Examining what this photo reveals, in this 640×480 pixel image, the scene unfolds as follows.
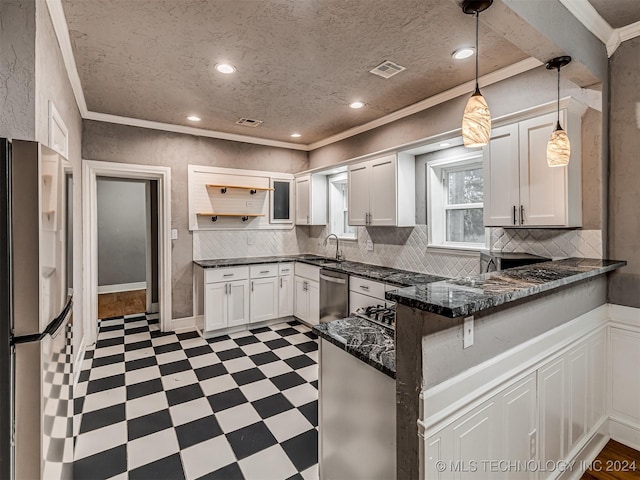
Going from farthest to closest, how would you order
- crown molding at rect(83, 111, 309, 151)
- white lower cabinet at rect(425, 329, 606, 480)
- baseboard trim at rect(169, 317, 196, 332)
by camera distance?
baseboard trim at rect(169, 317, 196, 332) < crown molding at rect(83, 111, 309, 151) < white lower cabinet at rect(425, 329, 606, 480)

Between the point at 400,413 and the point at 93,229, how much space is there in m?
3.98

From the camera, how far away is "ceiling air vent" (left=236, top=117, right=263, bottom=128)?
3.99 metres

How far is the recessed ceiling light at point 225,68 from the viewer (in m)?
2.63

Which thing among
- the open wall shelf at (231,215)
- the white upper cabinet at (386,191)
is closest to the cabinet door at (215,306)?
the open wall shelf at (231,215)

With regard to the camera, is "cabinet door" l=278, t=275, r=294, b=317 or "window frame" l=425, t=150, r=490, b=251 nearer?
"window frame" l=425, t=150, r=490, b=251

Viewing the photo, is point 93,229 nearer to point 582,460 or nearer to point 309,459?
point 309,459

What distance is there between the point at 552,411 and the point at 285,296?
339 centimetres

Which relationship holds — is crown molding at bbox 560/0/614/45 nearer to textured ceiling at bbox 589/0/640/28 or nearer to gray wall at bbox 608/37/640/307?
textured ceiling at bbox 589/0/640/28

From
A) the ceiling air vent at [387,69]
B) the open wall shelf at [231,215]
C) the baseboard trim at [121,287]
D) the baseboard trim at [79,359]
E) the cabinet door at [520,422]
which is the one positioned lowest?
the baseboard trim at [79,359]

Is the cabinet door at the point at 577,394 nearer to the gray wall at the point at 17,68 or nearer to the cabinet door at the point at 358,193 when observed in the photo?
the cabinet door at the point at 358,193

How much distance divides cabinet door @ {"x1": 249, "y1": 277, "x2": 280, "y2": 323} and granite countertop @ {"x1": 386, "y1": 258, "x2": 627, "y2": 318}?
10.6 feet

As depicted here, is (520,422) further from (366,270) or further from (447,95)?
(447,95)

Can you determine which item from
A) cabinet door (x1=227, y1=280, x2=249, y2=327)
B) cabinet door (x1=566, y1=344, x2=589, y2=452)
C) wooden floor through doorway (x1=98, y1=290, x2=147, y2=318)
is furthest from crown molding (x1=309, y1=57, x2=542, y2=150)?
wooden floor through doorway (x1=98, y1=290, x2=147, y2=318)

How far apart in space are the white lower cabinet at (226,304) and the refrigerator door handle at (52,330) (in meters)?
2.49
